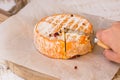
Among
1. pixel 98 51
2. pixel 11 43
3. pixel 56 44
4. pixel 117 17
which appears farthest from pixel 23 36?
pixel 117 17

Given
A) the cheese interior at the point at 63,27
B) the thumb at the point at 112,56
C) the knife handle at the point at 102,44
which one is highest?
the cheese interior at the point at 63,27

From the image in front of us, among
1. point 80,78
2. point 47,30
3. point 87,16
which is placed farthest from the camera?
point 87,16

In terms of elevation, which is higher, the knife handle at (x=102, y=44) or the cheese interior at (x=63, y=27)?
the cheese interior at (x=63, y=27)

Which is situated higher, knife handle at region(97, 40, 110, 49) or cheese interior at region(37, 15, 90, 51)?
cheese interior at region(37, 15, 90, 51)

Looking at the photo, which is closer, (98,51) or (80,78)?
(80,78)

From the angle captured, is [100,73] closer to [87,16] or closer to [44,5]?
[87,16]
